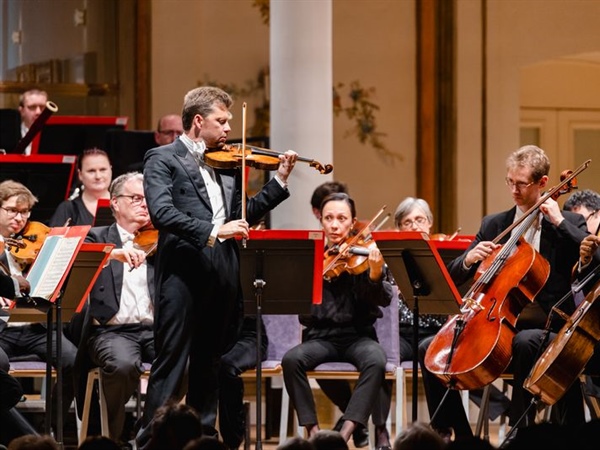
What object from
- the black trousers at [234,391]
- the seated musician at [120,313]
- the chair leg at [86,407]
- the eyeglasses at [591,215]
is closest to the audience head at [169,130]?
the seated musician at [120,313]

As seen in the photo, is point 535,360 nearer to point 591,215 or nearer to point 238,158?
point 591,215

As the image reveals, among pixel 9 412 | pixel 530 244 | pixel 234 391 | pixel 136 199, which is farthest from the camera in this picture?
pixel 136 199

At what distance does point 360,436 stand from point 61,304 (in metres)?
1.72

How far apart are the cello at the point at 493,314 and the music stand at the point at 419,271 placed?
8 cm

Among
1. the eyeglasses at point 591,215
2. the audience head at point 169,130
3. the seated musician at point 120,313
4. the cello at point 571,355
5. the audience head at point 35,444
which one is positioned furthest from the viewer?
the audience head at point 169,130

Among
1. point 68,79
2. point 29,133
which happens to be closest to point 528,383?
point 29,133

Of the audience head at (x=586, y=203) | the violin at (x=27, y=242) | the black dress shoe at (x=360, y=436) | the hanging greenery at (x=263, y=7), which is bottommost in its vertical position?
the black dress shoe at (x=360, y=436)

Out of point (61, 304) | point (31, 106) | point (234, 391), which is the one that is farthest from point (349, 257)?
point (31, 106)

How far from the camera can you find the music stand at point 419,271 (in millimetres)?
5012

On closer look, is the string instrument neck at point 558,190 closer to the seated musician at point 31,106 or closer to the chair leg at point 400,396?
the chair leg at point 400,396

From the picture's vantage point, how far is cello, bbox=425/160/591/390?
4941 millimetres

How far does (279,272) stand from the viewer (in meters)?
5.18

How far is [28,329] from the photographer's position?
577cm

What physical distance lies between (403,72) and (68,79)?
2.19 metres
